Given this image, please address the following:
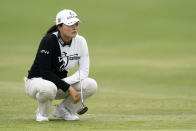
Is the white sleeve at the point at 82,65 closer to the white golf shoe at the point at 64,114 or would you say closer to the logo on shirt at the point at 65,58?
the logo on shirt at the point at 65,58

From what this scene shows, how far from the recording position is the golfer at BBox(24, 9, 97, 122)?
7426 mm

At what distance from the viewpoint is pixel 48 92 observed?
735 centimetres

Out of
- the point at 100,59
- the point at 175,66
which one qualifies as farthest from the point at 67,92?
the point at 100,59

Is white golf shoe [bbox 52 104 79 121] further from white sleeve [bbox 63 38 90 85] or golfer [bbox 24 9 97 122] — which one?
white sleeve [bbox 63 38 90 85]

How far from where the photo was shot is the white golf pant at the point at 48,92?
7.38 meters

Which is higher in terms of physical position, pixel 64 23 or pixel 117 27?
pixel 64 23

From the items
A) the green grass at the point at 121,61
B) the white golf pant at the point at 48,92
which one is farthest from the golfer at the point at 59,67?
the green grass at the point at 121,61

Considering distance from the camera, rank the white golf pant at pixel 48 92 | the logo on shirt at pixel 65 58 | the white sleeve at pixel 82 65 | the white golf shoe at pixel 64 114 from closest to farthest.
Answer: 1. the white golf pant at pixel 48 92
2. the logo on shirt at pixel 65 58
3. the white sleeve at pixel 82 65
4. the white golf shoe at pixel 64 114

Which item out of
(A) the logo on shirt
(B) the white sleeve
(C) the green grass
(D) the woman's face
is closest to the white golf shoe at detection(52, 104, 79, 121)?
(C) the green grass

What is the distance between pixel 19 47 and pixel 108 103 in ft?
44.1

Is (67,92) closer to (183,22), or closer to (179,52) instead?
(179,52)

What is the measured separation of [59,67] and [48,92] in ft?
1.42

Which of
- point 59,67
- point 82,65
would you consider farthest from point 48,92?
point 82,65

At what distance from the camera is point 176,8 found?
87.6 feet
